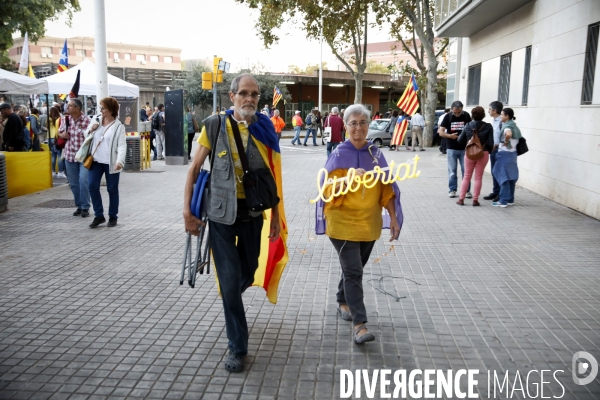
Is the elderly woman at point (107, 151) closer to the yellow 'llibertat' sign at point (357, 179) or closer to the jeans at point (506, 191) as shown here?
the yellow 'llibertat' sign at point (357, 179)

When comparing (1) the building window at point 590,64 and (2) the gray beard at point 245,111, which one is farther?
(1) the building window at point 590,64

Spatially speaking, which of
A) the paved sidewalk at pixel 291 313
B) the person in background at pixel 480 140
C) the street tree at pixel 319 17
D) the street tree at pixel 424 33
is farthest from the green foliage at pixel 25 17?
the person in background at pixel 480 140

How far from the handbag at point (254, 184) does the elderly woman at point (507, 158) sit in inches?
277

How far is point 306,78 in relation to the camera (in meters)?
43.8

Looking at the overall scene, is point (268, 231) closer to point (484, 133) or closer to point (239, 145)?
point (239, 145)

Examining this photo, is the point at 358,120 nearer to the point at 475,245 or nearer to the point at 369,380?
the point at 369,380

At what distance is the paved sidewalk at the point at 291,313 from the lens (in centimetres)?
346

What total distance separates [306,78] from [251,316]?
Answer: 134 feet

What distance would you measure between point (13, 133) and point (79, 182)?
4161 mm

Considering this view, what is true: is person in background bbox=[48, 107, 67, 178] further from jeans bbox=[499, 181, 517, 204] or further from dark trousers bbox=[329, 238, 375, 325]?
dark trousers bbox=[329, 238, 375, 325]

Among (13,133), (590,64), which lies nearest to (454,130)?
(590,64)

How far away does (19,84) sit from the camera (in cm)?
1166

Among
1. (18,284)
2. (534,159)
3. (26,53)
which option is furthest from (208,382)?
(26,53)

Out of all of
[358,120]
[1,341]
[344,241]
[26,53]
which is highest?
[26,53]
